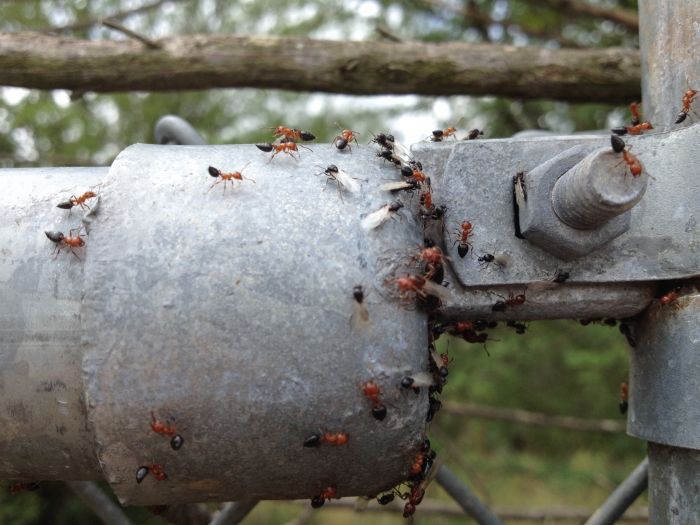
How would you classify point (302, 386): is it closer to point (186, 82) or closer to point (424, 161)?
point (424, 161)

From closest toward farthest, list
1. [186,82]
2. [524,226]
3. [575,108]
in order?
[524,226] → [186,82] → [575,108]

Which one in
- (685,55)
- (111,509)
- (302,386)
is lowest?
(111,509)

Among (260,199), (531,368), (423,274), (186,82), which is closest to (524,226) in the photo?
(423,274)

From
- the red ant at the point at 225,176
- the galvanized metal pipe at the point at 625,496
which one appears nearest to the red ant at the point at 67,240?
the red ant at the point at 225,176

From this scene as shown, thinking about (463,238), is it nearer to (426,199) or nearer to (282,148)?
(426,199)

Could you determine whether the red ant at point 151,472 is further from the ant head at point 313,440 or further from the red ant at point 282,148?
the red ant at point 282,148
